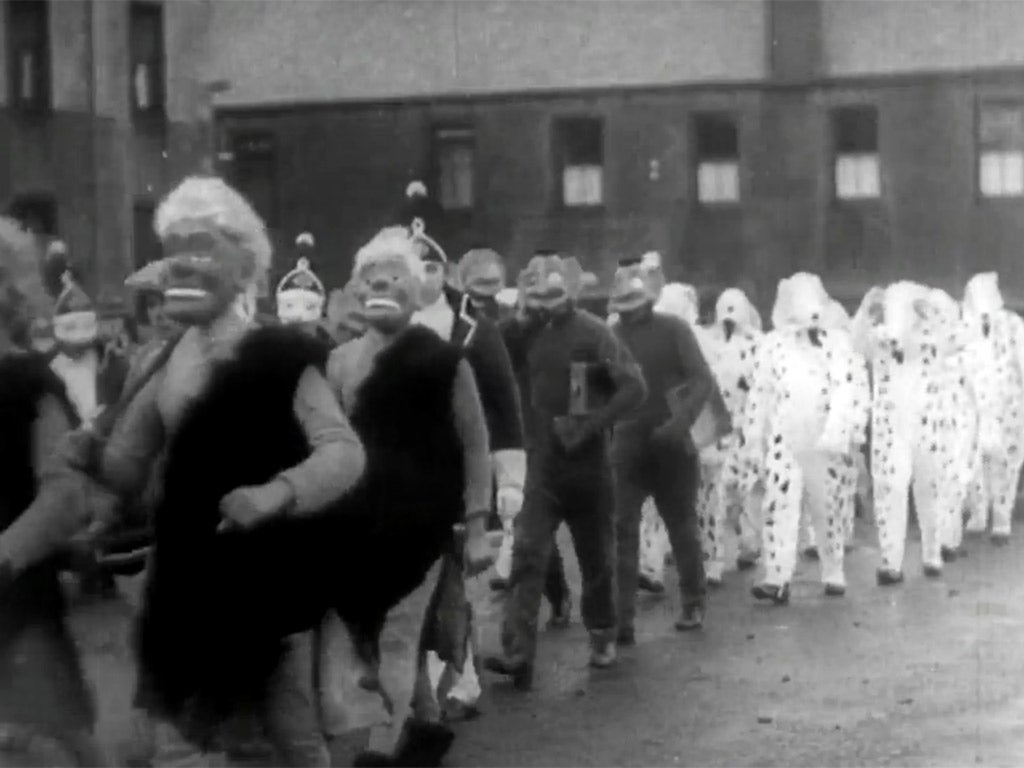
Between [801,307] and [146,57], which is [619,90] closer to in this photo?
[801,307]

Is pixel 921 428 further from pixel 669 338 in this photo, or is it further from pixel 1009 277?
pixel 1009 277

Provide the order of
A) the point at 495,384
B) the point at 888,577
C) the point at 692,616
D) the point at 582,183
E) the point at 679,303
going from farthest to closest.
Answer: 1. the point at 582,183
2. the point at 679,303
3. the point at 888,577
4. the point at 692,616
5. the point at 495,384

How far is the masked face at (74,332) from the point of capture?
988 cm

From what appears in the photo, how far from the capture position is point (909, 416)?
45.7 ft

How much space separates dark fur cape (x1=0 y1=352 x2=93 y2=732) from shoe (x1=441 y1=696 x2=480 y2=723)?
3529 mm

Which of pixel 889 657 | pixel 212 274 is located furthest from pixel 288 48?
pixel 212 274

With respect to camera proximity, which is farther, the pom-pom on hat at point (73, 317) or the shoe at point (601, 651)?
the shoe at point (601, 651)

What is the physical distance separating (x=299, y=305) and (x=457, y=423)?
4.84 metres

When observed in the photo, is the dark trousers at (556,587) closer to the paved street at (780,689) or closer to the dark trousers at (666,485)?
the paved street at (780,689)

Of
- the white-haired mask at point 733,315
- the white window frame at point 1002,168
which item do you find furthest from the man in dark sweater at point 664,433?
the white window frame at point 1002,168

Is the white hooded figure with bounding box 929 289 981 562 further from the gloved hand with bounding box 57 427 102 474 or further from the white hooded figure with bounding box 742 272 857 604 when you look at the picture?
the gloved hand with bounding box 57 427 102 474

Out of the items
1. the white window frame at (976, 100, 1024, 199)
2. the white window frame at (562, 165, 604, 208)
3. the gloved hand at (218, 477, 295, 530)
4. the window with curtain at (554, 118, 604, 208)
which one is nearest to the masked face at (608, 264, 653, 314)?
the gloved hand at (218, 477, 295, 530)

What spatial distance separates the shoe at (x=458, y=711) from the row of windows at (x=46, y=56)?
433 centimetres

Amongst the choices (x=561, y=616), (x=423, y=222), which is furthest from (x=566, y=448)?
(x=423, y=222)
